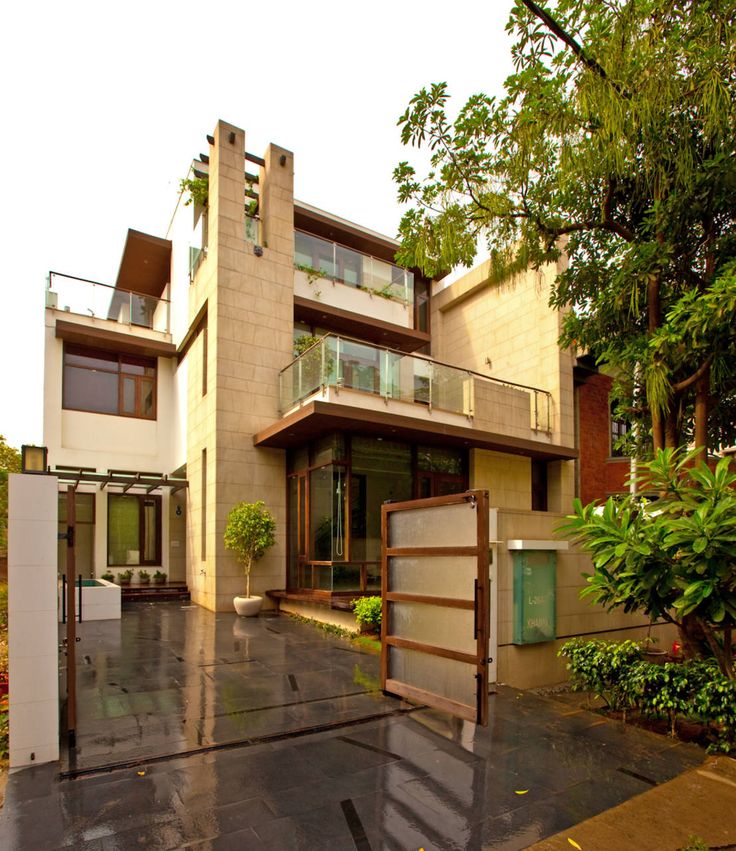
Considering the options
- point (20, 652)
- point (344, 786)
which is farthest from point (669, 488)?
point (20, 652)

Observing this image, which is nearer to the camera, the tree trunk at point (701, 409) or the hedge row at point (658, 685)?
the hedge row at point (658, 685)

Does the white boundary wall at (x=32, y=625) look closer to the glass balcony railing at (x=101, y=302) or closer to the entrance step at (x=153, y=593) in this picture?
the entrance step at (x=153, y=593)

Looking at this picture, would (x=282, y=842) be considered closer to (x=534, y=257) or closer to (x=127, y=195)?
(x=534, y=257)

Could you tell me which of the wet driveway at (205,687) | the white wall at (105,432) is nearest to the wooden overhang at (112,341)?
the white wall at (105,432)

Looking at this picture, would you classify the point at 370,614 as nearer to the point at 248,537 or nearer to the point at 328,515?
the point at 328,515

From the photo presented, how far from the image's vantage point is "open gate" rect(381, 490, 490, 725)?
465 cm

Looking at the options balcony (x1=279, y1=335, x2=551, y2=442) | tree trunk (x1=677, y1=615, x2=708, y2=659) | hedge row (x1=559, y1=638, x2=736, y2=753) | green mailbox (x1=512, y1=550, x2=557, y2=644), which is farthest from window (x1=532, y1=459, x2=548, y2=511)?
hedge row (x1=559, y1=638, x2=736, y2=753)

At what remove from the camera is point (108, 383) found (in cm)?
1630

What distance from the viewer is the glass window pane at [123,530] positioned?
15.6 metres

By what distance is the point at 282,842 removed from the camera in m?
3.08

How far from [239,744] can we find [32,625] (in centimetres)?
178

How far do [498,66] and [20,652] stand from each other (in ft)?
23.6

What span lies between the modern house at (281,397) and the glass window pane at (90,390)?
4 centimetres

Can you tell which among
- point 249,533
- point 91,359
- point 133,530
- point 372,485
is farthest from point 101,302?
point 372,485
